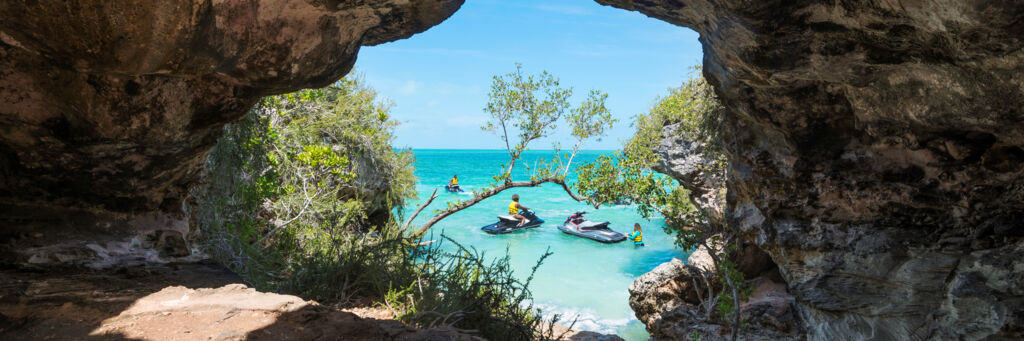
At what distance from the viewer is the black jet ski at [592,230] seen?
2075 centimetres

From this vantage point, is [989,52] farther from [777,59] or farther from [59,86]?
[59,86]

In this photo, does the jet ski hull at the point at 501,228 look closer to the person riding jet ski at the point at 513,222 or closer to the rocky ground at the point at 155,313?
the person riding jet ski at the point at 513,222

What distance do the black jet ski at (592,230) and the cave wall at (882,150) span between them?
1589 cm

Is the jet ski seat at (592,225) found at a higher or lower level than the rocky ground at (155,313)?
lower

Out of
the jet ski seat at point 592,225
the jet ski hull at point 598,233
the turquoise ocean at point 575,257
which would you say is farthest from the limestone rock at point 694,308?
the jet ski seat at point 592,225

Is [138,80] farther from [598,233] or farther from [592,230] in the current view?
[592,230]

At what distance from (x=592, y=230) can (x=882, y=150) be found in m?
18.2

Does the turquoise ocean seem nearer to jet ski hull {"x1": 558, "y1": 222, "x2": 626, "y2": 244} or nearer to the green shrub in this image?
jet ski hull {"x1": 558, "y1": 222, "x2": 626, "y2": 244}

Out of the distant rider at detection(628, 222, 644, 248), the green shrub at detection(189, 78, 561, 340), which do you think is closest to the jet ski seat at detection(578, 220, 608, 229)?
the distant rider at detection(628, 222, 644, 248)

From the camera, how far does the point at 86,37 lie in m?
2.12

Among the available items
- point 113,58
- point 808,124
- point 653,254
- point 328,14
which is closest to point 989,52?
point 808,124

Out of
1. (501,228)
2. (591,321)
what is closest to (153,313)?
(591,321)

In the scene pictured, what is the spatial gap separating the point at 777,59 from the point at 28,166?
4883mm

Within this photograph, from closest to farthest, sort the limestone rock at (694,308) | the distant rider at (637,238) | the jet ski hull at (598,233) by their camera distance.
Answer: the limestone rock at (694,308) → the distant rider at (637,238) → the jet ski hull at (598,233)
